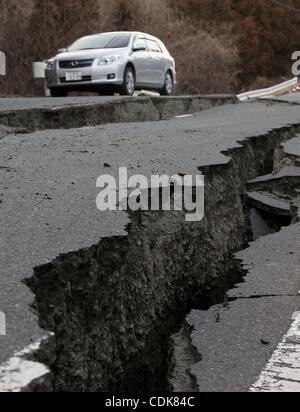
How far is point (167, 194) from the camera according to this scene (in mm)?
4137

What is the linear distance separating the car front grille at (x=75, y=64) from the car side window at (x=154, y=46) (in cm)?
222

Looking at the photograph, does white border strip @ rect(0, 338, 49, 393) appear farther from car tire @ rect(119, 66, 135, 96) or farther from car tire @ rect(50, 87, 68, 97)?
car tire @ rect(50, 87, 68, 97)

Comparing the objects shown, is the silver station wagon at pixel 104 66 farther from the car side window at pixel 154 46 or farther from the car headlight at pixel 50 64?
the car side window at pixel 154 46

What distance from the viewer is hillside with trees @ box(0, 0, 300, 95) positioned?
18.3m

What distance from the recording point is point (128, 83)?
12.4 meters

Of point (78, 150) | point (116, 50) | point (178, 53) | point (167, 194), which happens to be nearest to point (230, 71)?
point (178, 53)

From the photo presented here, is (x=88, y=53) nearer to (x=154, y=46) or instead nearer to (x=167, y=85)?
(x=154, y=46)

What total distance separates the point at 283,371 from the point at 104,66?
1009 centimetres

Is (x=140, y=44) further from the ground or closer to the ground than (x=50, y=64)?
further from the ground

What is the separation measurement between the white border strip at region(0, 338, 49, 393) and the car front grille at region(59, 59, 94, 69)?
10395 mm

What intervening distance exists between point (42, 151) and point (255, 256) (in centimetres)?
274

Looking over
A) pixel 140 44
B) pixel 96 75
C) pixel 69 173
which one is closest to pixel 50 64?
pixel 96 75

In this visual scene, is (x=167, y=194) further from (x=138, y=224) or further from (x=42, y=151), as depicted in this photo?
(x=42, y=151)

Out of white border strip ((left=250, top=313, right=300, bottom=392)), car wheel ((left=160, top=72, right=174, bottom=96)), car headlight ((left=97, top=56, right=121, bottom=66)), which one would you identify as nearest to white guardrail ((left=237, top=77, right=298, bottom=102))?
car wheel ((left=160, top=72, right=174, bottom=96))
